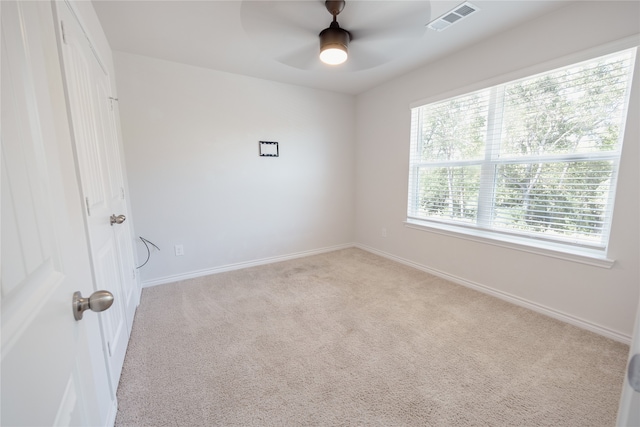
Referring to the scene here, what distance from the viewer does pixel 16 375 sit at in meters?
0.32

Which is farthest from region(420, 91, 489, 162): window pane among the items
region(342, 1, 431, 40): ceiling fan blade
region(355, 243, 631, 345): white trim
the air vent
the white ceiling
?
region(342, 1, 431, 40): ceiling fan blade

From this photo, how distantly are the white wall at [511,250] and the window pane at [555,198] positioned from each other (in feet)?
0.42

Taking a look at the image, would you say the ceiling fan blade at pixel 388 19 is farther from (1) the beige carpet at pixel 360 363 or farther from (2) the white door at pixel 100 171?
(1) the beige carpet at pixel 360 363

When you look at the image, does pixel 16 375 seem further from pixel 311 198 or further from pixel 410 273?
pixel 311 198

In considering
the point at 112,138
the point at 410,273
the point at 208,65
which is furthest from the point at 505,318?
the point at 208,65

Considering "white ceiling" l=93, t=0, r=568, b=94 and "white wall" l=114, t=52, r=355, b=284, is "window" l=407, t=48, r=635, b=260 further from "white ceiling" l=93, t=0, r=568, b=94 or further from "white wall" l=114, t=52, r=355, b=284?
"white wall" l=114, t=52, r=355, b=284

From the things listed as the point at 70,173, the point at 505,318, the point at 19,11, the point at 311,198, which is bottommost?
the point at 505,318

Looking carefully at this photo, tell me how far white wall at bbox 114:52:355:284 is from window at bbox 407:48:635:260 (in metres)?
1.54

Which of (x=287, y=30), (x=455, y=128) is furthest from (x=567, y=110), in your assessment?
(x=287, y=30)

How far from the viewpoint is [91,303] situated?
0.58m

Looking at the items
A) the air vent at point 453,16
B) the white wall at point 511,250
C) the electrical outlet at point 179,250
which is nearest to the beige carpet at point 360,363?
the white wall at point 511,250

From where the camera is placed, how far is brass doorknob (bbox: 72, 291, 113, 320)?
0.56 m

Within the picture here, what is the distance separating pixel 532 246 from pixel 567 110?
1.11 meters

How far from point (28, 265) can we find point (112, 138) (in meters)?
2.10
